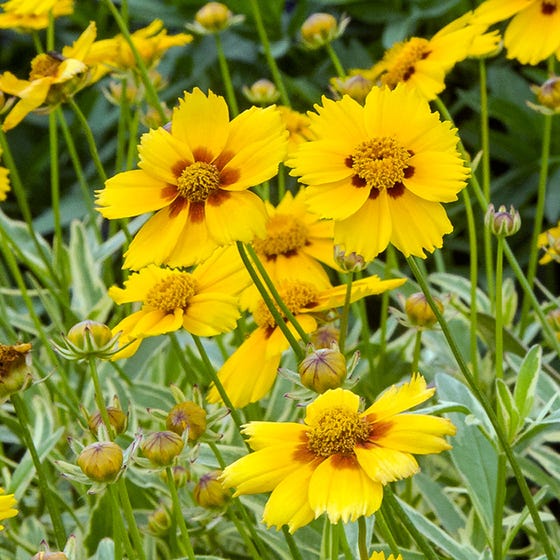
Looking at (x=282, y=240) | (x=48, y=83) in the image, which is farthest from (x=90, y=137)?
(x=282, y=240)

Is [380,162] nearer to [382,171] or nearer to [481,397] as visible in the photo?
[382,171]

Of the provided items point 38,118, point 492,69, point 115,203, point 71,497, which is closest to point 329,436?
point 115,203

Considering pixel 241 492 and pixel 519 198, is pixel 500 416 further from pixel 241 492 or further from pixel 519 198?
pixel 519 198

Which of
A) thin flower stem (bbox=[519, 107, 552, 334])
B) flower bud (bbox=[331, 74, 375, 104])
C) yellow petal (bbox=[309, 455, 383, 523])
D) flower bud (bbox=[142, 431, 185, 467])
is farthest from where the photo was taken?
thin flower stem (bbox=[519, 107, 552, 334])

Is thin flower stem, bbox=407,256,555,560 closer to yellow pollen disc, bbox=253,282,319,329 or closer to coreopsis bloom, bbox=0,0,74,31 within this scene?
yellow pollen disc, bbox=253,282,319,329

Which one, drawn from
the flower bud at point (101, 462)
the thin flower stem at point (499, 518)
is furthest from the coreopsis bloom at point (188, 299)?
the thin flower stem at point (499, 518)

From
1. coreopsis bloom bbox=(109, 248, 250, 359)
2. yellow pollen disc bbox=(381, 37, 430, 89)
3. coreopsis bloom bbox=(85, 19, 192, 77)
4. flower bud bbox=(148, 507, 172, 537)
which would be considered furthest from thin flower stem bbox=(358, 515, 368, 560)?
coreopsis bloom bbox=(85, 19, 192, 77)
